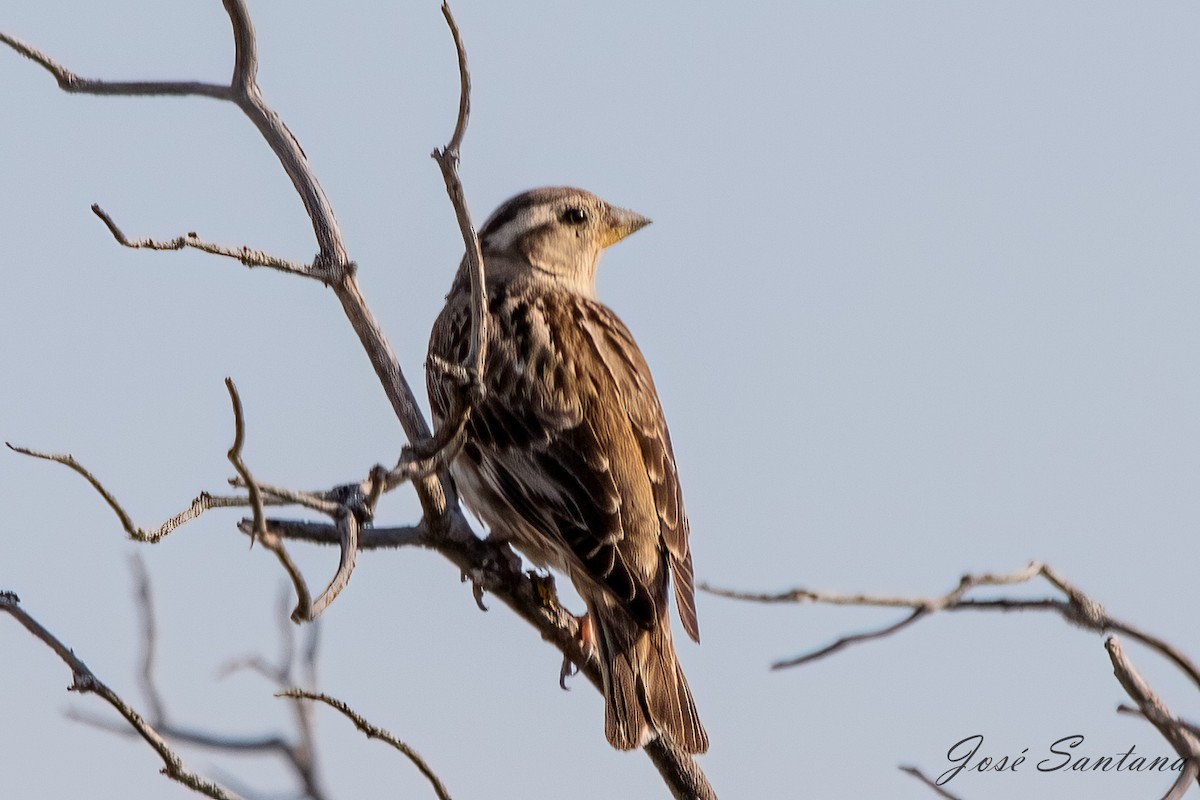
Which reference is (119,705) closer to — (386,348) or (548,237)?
(386,348)

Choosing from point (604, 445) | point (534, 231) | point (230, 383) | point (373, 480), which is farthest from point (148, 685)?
point (534, 231)

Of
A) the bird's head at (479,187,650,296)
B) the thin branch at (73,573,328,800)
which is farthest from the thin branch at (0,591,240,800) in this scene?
the bird's head at (479,187,650,296)

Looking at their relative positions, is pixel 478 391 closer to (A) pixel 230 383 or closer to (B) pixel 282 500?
(B) pixel 282 500

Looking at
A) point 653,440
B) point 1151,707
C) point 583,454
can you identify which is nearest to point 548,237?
point 653,440

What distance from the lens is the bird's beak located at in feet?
27.4

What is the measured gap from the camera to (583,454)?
6.40 meters

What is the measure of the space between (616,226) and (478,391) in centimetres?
421

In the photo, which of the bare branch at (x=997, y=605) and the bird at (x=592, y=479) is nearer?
the bare branch at (x=997, y=605)

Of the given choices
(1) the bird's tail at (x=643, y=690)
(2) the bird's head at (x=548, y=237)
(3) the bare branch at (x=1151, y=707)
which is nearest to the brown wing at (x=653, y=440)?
(1) the bird's tail at (x=643, y=690)

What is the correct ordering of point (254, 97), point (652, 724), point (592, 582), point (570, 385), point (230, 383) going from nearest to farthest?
point (230, 383)
point (254, 97)
point (652, 724)
point (592, 582)
point (570, 385)

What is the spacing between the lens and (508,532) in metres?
6.44

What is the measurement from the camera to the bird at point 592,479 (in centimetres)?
602

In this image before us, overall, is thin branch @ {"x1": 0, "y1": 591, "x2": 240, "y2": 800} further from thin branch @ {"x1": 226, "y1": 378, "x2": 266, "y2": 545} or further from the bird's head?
the bird's head

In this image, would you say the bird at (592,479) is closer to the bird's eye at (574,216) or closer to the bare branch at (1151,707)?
the bird's eye at (574,216)
